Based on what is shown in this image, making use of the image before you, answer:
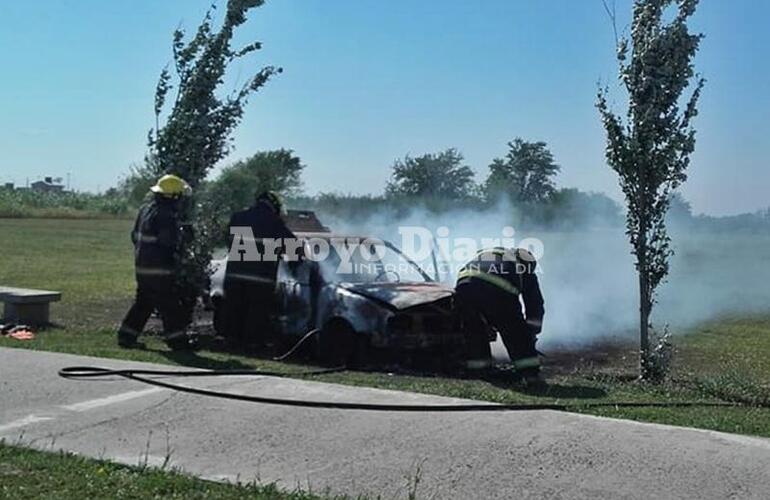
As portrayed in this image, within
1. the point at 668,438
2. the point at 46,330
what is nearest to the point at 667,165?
the point at 668,438

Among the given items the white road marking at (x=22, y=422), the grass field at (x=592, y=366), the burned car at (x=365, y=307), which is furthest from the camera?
the burned car at (x=365, y=307)

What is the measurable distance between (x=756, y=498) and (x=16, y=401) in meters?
5.35

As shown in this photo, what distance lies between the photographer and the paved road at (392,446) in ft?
16.5

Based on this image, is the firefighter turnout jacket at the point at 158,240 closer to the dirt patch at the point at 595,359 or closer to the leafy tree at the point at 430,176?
the dirt patch at the point at 595,359

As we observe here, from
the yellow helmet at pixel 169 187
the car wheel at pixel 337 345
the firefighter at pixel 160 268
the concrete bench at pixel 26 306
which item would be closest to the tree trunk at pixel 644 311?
the car wheel at pixel 337 345

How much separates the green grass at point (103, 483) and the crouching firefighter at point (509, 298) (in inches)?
164

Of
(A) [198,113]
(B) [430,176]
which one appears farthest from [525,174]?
(A) [198,113]

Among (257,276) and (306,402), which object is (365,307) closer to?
(257,276)

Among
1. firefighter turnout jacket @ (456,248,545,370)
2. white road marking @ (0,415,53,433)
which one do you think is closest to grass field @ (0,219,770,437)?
firefighter turnout jacket @ (456,248,545,370)

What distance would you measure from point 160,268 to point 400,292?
114 inches

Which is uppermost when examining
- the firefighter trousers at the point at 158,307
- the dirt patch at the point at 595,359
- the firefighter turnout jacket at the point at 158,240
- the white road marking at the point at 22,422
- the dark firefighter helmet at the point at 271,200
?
the dark firefighter helmet at the point at 271,200

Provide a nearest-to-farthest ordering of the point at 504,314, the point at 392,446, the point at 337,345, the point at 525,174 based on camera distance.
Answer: the point at 392,446, the point at 504,314, the point at 337,345, the point at 525,174

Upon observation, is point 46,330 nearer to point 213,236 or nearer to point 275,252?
point 213,236

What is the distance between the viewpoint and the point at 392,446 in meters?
5.74
